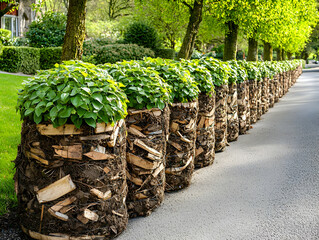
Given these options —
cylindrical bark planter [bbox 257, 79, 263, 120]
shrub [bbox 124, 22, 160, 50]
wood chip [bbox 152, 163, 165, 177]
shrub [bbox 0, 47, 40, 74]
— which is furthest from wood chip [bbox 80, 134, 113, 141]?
shrub [bbox 124, 22, 160, 50]

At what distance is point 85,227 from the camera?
3.34 m

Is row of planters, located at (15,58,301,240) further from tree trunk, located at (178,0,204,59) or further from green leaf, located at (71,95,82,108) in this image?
tree trunk, located at (178,0,204,59)

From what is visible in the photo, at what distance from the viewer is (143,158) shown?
161 inches

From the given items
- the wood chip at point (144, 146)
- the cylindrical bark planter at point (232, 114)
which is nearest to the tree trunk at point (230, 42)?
the cylindrical bark planter at point (232, 114)

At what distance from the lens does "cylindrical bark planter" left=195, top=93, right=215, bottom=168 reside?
5863mm

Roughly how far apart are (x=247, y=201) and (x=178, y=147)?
3.81 ft

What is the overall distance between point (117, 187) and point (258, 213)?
5.78ft

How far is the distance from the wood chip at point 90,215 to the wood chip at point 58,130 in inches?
29.7

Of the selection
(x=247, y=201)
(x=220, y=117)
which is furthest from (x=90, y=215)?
(x=220, y=117)

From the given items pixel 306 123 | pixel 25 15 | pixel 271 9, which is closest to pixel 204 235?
pixel 306 123

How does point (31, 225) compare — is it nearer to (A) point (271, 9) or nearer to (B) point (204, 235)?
(B) point (204, 235)

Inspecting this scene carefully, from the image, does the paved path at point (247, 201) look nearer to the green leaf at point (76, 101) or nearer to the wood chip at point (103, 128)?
the wood chip at point (103, 128)

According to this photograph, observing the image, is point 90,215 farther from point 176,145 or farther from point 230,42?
point 230,42

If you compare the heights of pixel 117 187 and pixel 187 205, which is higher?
pixel 117 187
